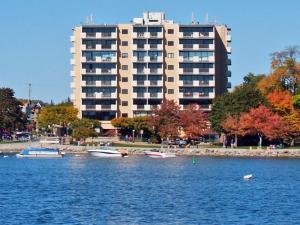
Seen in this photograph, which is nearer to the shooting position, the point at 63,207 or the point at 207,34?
the point at 63,207

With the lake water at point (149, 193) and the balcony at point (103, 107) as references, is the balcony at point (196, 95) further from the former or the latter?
the lake water at point (149, 193)

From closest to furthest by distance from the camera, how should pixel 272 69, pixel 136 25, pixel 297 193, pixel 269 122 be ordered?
pixel 297 193 → pixel 269 122 → pixel 272 69 → pixel 136 25

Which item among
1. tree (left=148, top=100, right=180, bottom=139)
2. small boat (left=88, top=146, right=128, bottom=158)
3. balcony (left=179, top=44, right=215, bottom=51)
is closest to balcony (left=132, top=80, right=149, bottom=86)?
balcony (left=179, top=44, right=215, bottom=51)

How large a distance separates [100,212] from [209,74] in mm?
117377

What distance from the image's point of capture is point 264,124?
137625 mm

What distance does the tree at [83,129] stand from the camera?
494 ft

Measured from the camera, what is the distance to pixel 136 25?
169 m

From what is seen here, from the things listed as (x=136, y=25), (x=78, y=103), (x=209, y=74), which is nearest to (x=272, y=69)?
(x=209, y=74)

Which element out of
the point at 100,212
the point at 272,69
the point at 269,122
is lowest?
the point at 100,212

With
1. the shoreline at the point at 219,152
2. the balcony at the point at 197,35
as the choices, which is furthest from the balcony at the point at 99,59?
the shoreline at the point at 219,152

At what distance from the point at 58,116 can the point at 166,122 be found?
31799mm

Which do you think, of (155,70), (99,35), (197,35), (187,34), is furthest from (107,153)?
(197,35)

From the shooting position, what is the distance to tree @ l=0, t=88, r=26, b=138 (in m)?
166

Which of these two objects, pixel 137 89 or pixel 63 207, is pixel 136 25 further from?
pixel 63 207
